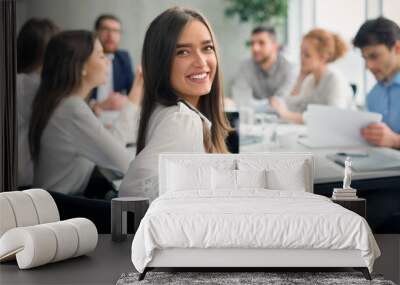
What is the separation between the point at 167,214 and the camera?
5340mm

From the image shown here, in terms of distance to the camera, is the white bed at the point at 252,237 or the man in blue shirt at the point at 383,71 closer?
the white bed at the point at 252,237

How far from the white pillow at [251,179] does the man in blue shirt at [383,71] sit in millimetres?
1479

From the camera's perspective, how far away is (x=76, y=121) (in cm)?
782

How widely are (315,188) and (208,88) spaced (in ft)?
4.94

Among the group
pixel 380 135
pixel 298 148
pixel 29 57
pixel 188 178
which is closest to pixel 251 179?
pixel 188 178

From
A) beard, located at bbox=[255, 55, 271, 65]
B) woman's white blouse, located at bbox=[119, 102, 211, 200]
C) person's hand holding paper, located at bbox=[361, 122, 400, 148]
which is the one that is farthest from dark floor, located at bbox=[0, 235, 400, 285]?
beard, located at bbox=[255, 55, 271, 65]

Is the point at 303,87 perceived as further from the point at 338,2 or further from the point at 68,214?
the point at 68,214

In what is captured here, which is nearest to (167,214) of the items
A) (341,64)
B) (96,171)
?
(96,171)

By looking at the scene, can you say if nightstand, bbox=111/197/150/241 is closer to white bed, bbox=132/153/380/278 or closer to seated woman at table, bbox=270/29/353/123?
white bed, bbox=132/153/380/278

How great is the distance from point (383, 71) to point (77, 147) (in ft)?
10.7

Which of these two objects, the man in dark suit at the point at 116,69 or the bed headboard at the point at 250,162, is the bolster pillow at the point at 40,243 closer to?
the bed headboard at the point at 250,162

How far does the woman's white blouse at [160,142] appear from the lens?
765cm

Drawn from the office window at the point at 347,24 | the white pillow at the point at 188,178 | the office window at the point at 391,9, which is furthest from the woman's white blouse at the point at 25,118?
the office window at the point at 391,9

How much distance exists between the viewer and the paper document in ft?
25.3
